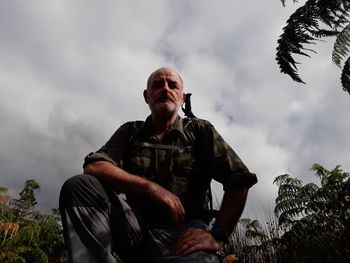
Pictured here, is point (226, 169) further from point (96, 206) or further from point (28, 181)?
point (28, 181)

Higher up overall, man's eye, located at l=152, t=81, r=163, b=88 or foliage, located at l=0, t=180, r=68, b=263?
foliage, located at l=0, t=180, r=68, b=263

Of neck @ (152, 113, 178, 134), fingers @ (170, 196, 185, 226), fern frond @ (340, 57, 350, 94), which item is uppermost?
fern frond @ (340, 57, 350, 94)

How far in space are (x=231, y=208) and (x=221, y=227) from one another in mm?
100

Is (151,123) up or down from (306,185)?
down

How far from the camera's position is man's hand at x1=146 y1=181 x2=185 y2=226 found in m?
1.64

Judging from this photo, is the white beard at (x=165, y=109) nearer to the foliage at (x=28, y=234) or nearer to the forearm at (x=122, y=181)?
the forearm at (x=122, y=181)

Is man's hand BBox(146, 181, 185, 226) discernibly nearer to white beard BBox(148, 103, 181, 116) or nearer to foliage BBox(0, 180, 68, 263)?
white beard BBox(148, 103, 181, 116)

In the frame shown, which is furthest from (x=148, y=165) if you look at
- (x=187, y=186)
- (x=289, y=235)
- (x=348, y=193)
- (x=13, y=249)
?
(x=13, y=249)

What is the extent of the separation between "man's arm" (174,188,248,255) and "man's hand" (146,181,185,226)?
4.0 inches

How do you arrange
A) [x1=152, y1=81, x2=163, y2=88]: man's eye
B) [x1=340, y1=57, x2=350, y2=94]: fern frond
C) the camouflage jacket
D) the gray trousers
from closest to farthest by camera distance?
the gray trousers < the camouflage jacket < [x1=152, y1=81, x2=163, y2=88]: man's eye < [x1=340, y1=57, x2=350, y2=94]: fern frond

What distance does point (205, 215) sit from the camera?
6.13ft

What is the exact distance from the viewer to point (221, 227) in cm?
169

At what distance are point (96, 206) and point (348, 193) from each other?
15.4ft

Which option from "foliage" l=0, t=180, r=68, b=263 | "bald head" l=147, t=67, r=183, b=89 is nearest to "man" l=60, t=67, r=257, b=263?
"bald head" l=147, t=67, r=183, b=89
